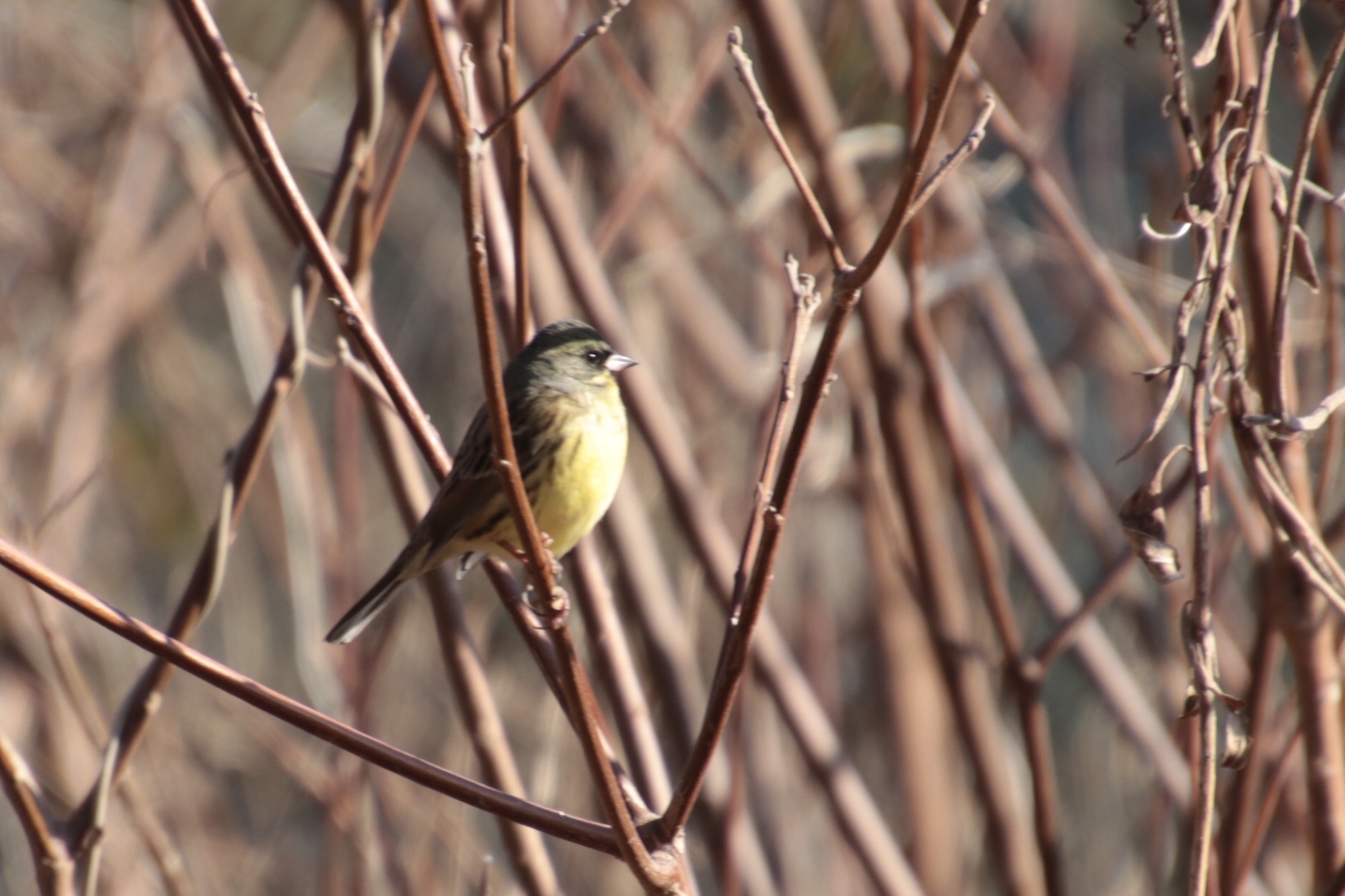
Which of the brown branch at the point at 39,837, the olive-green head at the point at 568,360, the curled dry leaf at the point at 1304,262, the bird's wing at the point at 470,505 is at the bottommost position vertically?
the brown branch at the point at 39,837

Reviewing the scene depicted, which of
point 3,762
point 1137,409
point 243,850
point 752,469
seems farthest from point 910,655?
point 3,762

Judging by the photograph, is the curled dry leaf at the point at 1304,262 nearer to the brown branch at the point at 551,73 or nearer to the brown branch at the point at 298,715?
the brown branch at the point at 551,73

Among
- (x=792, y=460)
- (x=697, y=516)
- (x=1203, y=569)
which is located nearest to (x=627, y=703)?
(x=697, y=516)

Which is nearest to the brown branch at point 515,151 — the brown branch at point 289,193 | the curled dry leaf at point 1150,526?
the brown branch at point 289,193

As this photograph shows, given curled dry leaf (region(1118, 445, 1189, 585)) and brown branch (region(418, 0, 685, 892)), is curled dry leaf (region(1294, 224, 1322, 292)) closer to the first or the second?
curled dry leaf (region(1118, 445, 1189, 585))

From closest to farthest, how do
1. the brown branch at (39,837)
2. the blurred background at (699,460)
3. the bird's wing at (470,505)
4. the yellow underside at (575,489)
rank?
the brown branch at (39,837)
the bird's wing at (470,505)
the yellow underside at (575,489)
the blurred background at (699,460)

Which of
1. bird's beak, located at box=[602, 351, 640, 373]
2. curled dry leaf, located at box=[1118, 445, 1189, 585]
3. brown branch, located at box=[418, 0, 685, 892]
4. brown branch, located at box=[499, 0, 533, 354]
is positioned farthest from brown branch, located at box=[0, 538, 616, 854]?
bird's beak, located at box=[602, 351, 640, 373]

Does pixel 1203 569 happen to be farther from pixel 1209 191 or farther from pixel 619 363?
pixel 619 363

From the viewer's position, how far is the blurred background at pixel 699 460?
3.31 metres

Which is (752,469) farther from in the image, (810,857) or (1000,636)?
(810,857)

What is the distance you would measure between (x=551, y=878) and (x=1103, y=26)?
15.8 ft

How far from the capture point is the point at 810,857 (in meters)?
5.23

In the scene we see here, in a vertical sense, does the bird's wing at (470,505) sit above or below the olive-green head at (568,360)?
below

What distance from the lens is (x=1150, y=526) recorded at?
1.86m
